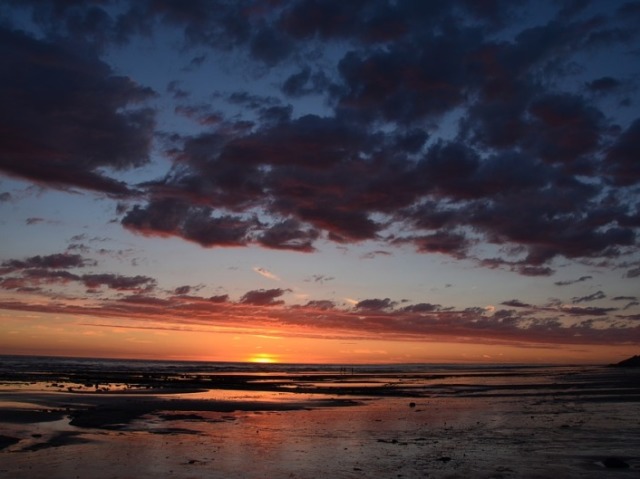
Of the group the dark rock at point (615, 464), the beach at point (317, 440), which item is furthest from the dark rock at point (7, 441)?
the dark rock at point (615, 464)

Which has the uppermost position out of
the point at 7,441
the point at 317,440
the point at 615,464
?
the point at 615,464

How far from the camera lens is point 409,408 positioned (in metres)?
37.9

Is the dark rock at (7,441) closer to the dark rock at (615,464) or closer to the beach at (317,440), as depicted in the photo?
the beach at (317,440)

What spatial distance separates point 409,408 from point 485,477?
22732 millimetres

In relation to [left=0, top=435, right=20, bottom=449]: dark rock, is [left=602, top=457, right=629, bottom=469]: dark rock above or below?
above

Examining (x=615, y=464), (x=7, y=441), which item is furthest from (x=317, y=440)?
(x=7, y=441)

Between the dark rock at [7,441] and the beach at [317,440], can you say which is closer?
the beach at [317,440]

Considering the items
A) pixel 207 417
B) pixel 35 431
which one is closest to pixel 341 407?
pixel 207 417

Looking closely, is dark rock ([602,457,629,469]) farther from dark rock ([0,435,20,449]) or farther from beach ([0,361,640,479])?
dark rock ([0,435,20,449])

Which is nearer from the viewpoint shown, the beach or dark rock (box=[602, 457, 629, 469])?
dark rock (box=[602, 457, 629, 469])

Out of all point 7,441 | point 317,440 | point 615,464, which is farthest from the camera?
point 317,440

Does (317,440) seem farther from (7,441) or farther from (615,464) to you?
(7,441)

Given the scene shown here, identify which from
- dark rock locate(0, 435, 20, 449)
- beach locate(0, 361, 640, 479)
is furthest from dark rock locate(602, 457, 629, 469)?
dark rock locate(0, 435, 20, 449)

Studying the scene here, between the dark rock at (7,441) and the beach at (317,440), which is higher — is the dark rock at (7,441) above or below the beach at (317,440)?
above
